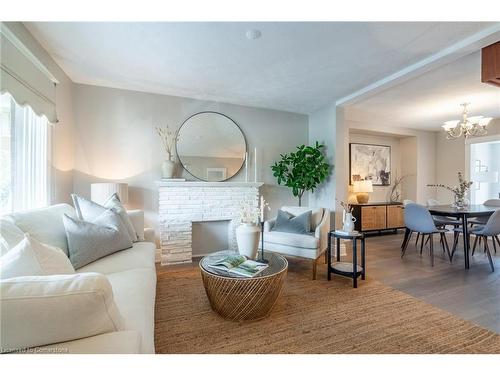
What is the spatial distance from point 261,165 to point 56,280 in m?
3.56

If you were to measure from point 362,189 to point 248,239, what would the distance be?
3794mm

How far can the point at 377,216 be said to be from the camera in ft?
16.9

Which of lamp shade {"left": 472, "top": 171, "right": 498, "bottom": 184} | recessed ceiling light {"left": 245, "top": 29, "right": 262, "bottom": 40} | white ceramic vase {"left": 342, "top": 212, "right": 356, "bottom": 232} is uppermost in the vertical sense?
recessed ceiling light {"left": 245, "top": 29, "right": 262, "bottom": 40}

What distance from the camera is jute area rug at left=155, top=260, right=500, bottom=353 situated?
63.4 inches

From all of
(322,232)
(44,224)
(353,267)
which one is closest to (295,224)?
(322,232)

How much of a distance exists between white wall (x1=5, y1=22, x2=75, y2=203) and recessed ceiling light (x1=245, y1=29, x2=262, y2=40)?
1.89 metres

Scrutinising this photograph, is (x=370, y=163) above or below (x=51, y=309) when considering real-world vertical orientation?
above

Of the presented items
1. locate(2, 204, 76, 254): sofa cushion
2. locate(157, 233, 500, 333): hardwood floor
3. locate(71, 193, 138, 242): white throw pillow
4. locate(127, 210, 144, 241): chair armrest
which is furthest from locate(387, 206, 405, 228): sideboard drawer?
locate(2, 204, 76, 254): sofa cushion

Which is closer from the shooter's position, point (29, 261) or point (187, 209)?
point (29, 261)

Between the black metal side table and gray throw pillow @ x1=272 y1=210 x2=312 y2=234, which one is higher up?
gray throw pillow @ x1=272 y1=210 x2=312 y2=234

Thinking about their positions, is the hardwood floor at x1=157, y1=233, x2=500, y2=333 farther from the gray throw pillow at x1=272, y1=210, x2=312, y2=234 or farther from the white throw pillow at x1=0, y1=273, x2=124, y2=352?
the white throw pillow at x1=0, y1=273, x2=124, y2=352

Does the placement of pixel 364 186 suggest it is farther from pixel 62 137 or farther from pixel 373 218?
pixel 62 137

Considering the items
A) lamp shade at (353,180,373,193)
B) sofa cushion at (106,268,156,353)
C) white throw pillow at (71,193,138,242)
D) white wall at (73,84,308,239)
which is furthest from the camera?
lamp shade at (353,180,373,193)

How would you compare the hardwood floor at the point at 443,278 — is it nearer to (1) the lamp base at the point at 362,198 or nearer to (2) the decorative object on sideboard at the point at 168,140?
(1) the lamp base at the point at 362,198
